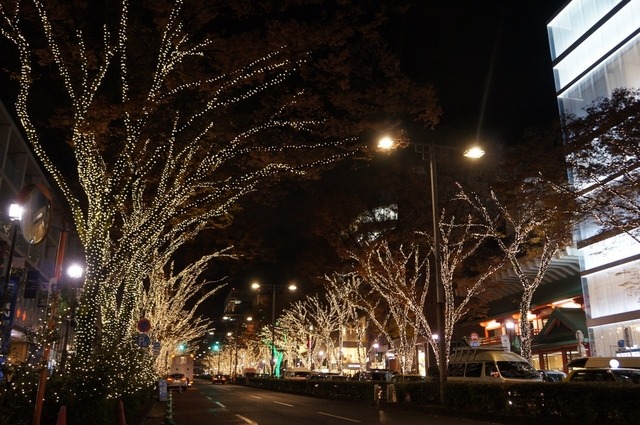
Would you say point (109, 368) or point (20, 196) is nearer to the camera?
point (20, 196)

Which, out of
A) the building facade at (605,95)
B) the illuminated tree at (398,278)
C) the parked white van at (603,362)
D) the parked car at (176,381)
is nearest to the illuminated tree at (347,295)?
the illuminated tree at (398,278)

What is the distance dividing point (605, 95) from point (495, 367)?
18595mm

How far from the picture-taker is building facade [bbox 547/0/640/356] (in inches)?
1087

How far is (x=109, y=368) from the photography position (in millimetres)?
10406

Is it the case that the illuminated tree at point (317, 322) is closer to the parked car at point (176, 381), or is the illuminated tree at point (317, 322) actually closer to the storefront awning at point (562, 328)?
the parked car at point (176, 381)

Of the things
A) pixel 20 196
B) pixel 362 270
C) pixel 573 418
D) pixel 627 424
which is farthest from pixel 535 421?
pixel 362 270

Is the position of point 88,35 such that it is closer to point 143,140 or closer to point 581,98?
point 143,140

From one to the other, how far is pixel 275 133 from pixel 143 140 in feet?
10.4

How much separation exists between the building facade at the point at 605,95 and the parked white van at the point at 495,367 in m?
9.78

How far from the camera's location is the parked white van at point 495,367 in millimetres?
18328

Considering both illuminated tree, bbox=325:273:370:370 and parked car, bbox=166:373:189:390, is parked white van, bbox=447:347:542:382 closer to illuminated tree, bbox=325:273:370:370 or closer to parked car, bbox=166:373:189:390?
illuminated tree, bbox=325:273:370:370

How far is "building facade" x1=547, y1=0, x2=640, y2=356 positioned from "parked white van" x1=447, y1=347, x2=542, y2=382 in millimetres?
9782

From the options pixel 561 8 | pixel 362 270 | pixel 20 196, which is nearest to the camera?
pixel 20 196

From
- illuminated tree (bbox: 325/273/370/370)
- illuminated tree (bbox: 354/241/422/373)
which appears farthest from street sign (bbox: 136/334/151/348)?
illuminated tree (bbox: 325/273/370/370)
